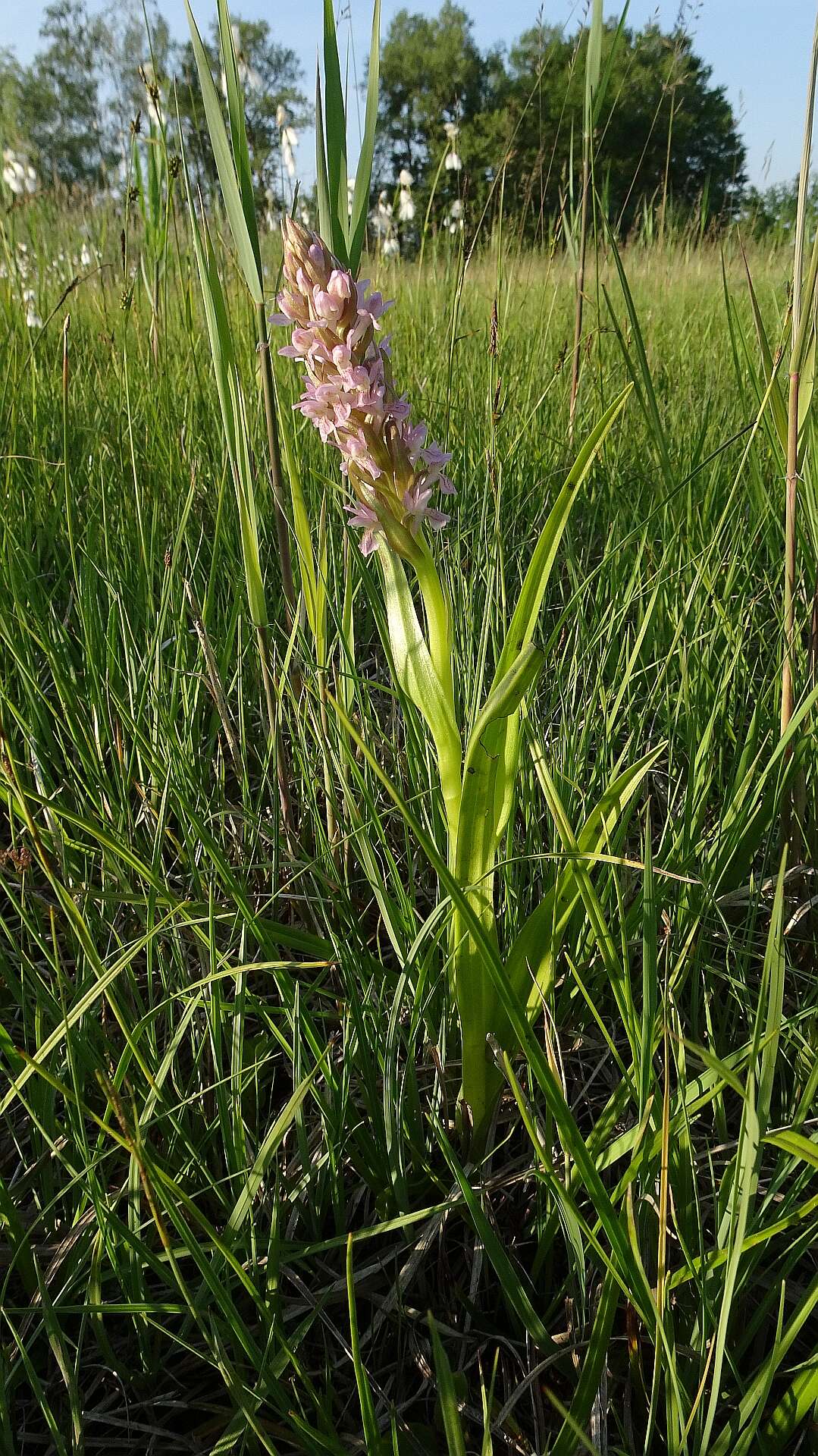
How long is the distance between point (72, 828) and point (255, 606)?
1.08 feet

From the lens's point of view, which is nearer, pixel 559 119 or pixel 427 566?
pixel 427 566

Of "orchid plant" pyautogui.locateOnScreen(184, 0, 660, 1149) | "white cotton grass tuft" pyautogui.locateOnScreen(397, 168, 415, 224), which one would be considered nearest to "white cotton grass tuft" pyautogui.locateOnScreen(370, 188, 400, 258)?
"white cotton grass tuft" pyautogui.locateOnScreen(397, 168, 415, 224)

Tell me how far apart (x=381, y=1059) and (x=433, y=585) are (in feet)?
1.23

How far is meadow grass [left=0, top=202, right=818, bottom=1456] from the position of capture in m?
0.55

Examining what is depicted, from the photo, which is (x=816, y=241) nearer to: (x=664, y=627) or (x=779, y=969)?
(x=664, y=627)

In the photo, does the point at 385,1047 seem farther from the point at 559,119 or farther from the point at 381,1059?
the point at 559,119

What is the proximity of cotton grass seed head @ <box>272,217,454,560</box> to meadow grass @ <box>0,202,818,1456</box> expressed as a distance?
0.55ft

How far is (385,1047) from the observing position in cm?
68

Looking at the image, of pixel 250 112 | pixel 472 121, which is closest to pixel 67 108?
pixel 472 121

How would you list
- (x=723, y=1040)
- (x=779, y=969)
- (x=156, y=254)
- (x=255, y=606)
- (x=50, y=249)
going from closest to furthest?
(x=779, y=969) → (x=723, y=1040) → (x=255, y=606) → (x=156, y=254) → (x=50, y=249)

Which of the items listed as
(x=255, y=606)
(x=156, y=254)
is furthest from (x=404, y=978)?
(x=156, y=254)

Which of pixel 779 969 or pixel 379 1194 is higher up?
pixel 779 969

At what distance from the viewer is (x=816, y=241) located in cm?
82

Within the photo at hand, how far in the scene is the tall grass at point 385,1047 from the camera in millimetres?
552
